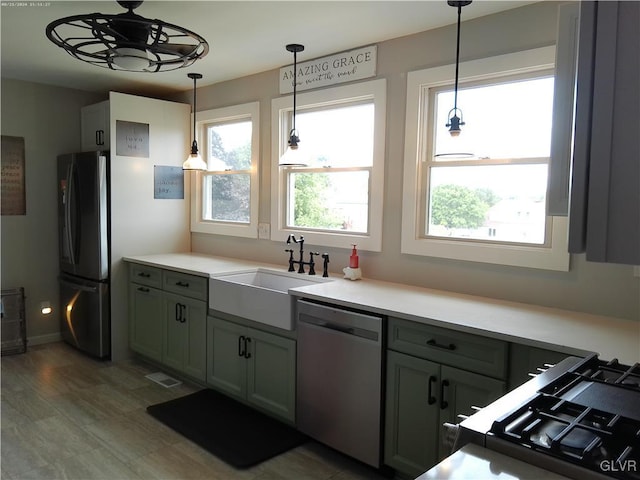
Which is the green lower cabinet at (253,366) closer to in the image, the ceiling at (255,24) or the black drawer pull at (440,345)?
→ the black drawer pull at (440,345)

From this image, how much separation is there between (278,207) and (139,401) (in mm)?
1742

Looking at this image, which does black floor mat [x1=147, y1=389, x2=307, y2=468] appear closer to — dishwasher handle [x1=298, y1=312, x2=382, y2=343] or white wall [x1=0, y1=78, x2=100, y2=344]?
dishwasher handle [x1=298, y1=312, x2=382, y2=343]

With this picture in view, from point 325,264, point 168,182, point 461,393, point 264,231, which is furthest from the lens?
point 168,182

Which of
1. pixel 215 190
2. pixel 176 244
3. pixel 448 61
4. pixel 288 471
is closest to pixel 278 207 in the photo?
pixel 215 190

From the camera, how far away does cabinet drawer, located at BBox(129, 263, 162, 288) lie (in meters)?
3.91

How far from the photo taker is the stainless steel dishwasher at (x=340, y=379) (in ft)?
7.95

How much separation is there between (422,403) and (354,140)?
6.15 ft

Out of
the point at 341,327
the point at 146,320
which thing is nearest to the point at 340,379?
the point at 341,327

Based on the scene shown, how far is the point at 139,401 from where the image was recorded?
11.1 ft

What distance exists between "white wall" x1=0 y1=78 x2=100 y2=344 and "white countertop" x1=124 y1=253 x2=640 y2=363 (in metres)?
3.08

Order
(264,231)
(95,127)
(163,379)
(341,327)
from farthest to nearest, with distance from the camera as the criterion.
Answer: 1. (95,127)
2. (264,231)
3. (163,379)
4. (341,327)

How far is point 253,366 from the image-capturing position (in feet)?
10.1

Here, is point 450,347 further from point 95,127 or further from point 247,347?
point 95,127

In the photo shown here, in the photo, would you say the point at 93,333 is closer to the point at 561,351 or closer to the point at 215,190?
the point at 215,190
